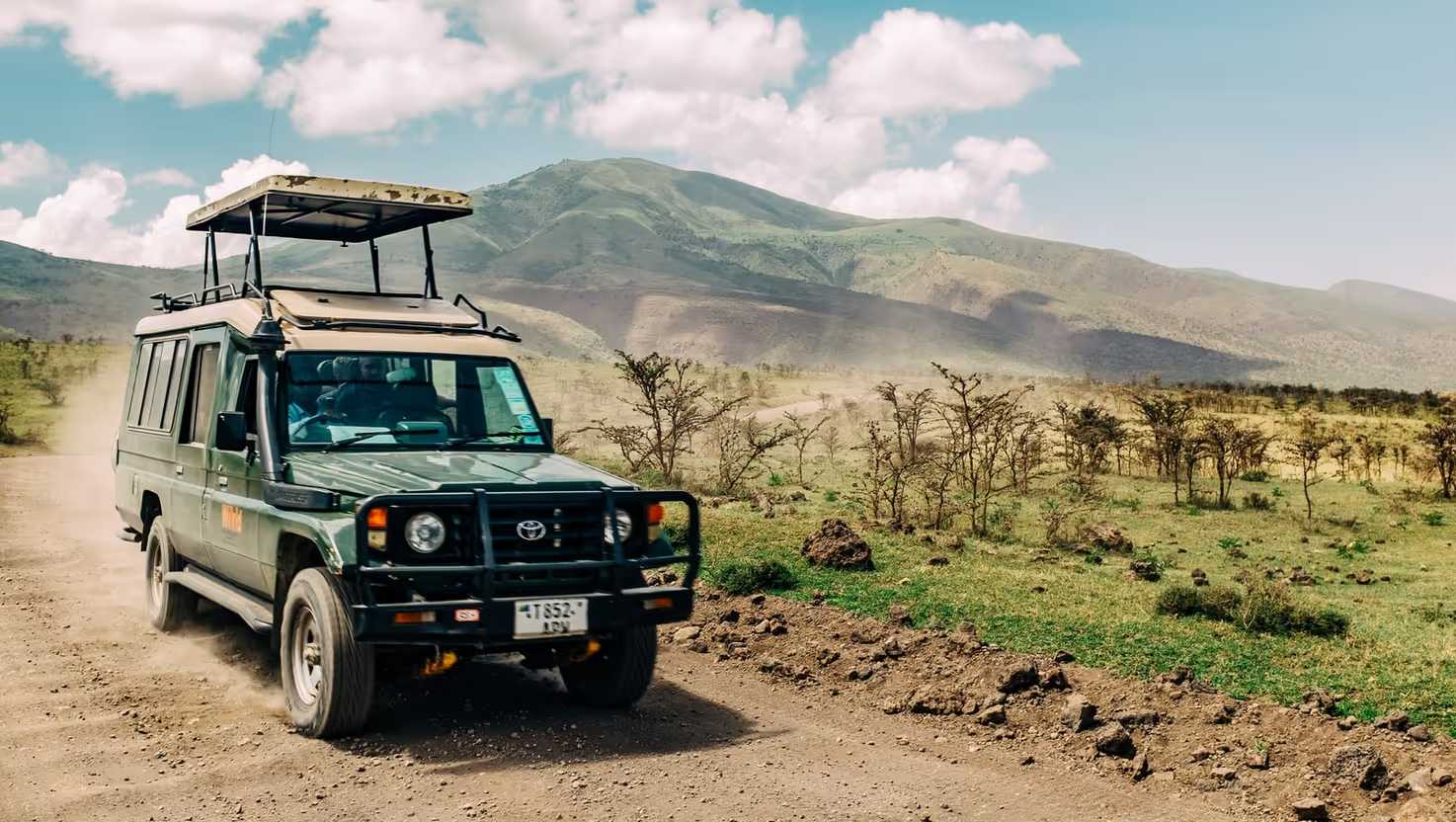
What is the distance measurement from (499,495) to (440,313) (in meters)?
2.71

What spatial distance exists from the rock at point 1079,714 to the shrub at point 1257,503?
14164 mm

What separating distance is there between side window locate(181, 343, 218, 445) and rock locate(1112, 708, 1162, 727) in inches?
255

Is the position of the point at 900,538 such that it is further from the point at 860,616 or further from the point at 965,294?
the point at 965,294

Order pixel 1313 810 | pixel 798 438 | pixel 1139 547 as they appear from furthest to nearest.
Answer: pixel 798 438
pixel 1139 547
pixel 1313 810

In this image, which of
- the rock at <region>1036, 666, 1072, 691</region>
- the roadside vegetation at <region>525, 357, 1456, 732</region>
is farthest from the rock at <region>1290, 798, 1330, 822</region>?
the rock at <region>1036, 666, 1072, 691</region>

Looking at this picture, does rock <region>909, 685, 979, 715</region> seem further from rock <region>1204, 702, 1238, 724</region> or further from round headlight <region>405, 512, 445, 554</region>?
round headlight <region>405, 512, 445, 554</region>

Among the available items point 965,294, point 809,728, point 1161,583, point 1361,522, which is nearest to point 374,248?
point 809,728

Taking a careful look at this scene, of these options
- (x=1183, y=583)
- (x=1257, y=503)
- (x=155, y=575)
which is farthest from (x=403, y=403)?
(x=1257, y=503)

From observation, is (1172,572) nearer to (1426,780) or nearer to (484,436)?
(1426,780)

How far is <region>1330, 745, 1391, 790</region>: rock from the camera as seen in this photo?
6.48 m

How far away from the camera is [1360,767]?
21.5 ft

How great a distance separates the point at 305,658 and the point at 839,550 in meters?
6.84

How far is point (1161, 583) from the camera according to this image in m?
12.8

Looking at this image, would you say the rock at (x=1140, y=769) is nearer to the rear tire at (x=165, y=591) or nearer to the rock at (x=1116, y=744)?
the rock at (x=1116, y=744)
